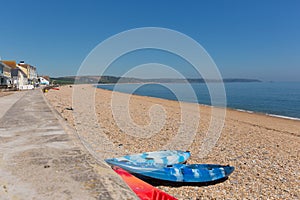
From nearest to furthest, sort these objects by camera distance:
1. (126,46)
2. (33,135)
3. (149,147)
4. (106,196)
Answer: (106,196) → (33,135) → (149,147) → (126,46)

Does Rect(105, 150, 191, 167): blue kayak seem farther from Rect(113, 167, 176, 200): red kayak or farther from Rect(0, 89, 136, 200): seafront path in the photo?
Rect(113, 167, 176, 200): red kayak

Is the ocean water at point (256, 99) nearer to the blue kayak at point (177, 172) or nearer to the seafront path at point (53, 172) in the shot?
the blue kayak at point (177, 172)

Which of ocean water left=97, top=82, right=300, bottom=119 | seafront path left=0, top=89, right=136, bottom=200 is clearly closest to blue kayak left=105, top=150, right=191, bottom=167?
seafront path left=0, top=89, right=136, bottom=200

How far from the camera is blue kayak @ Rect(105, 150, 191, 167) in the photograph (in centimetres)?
527

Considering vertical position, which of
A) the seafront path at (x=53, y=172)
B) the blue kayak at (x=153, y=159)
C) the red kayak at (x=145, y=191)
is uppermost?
the seafront path at (x=53, y=172)

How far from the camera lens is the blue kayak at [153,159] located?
527 cm

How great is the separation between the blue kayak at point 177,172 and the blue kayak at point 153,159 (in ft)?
0.64

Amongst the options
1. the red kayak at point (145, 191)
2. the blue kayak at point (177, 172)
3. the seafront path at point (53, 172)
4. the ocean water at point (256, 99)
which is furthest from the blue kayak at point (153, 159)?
the ocean water at point (256, 99)

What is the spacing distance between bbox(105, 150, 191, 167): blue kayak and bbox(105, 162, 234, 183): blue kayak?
0.64 ft

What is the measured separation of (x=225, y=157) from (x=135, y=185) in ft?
13.9

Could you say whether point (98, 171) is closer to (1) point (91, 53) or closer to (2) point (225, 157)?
Result: (2) point (225, 157)

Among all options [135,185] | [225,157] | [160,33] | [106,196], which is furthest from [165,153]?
[160,33]

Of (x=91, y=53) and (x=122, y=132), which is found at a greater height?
(x=91, y=53)

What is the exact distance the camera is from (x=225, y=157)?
7.16 meters
